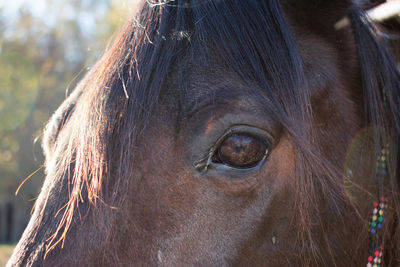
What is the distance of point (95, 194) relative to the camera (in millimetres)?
1446

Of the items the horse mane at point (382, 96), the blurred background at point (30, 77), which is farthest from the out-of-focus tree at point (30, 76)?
the horse mane at point (382, 96)

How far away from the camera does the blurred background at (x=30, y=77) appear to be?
1655cm

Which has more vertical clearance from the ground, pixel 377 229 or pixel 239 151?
pixel 239 151

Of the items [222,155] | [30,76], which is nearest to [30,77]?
[30,76]

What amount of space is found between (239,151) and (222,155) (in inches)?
2.8

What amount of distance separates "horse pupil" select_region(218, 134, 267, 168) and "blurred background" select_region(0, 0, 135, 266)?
1457 cm

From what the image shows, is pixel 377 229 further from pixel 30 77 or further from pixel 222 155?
pixel 30 77

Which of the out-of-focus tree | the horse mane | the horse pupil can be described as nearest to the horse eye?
the horse pupil

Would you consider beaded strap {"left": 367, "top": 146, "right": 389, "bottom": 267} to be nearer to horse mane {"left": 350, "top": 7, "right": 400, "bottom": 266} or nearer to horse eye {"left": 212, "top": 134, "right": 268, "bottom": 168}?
horse mane {"left": 350, "top": 7, "right": 400, "bottom": 266}

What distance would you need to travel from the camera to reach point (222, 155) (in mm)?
1538

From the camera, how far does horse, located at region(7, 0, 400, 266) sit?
1475mm

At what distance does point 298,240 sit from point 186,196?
22.1 inches

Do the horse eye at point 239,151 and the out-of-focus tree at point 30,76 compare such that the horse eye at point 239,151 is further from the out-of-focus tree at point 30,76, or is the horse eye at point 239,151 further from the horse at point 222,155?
the out-of-focus tree at point 30,76

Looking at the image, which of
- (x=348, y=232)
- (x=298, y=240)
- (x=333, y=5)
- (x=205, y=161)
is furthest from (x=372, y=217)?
(x=333, y=5)
